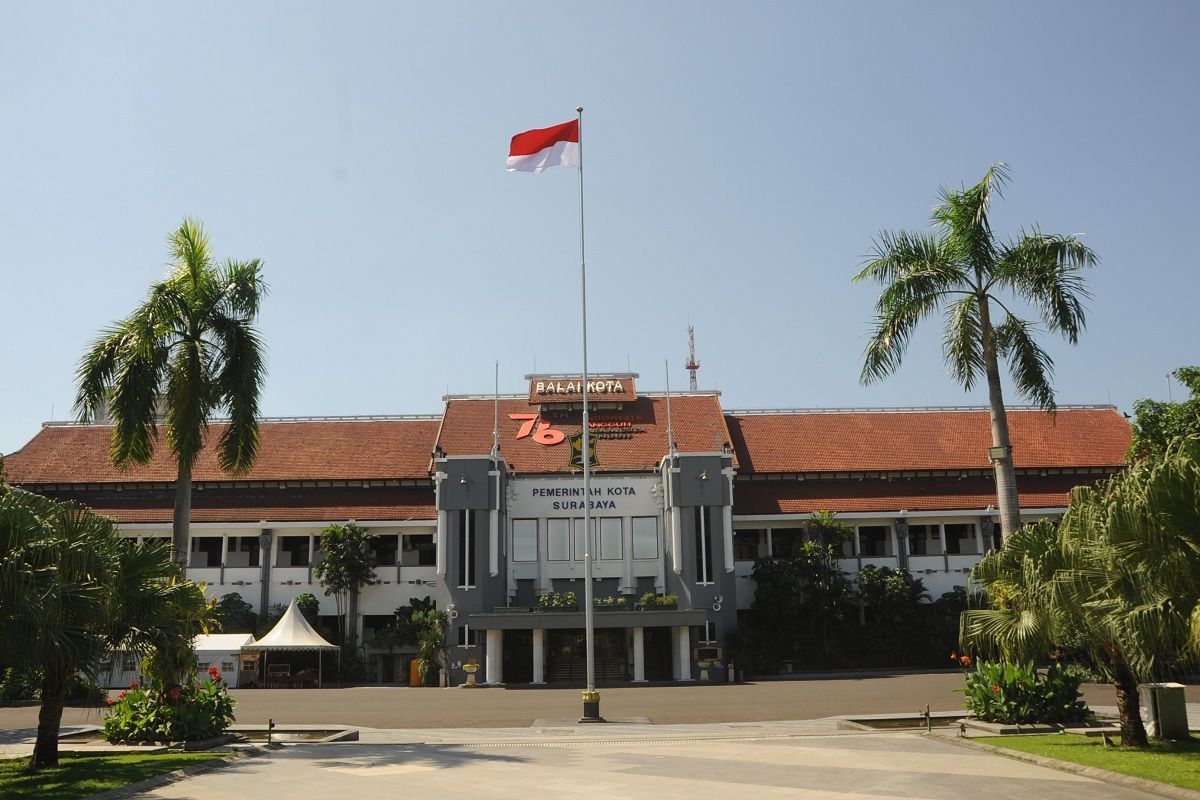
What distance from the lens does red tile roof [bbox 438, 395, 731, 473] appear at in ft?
159

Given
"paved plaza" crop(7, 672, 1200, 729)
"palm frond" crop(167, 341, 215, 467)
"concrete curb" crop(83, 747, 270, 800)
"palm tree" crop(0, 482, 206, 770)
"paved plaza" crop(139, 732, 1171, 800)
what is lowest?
"paved plaza" crop(7, 672, 1200, 729)

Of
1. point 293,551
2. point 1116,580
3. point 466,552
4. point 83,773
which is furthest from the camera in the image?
point 293,551

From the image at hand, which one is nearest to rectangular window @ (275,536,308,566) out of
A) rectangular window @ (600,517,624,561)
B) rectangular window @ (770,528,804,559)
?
rectangular window @ (600,517,624,561)

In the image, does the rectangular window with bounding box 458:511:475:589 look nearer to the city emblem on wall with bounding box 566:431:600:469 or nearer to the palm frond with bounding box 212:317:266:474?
the city emblem on wall with bounding box 566:431:600:469

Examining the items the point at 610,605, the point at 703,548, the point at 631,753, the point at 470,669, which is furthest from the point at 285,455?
the point at 631,753

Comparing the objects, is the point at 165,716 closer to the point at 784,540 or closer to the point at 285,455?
the point at 285,455

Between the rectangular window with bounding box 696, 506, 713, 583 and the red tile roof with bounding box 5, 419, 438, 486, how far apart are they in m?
13.9

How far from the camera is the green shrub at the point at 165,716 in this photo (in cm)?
1962

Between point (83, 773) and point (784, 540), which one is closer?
point (83, 773)

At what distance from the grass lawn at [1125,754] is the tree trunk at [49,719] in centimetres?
1565

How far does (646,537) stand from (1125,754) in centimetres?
3045

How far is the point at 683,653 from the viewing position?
4194 cm

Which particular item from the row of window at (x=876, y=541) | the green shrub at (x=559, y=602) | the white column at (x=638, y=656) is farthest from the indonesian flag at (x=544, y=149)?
the row of window at (x=876, y=541)

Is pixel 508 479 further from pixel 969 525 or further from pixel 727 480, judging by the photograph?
pixel 969 525
